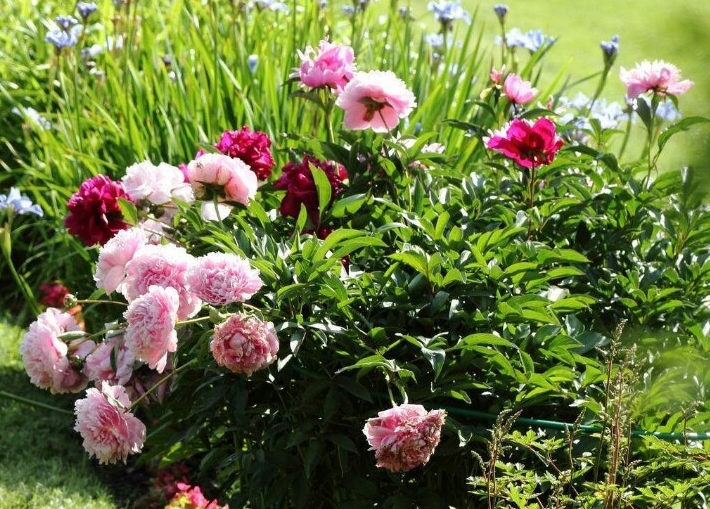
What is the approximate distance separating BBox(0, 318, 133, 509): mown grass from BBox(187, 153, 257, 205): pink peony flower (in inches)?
40.8

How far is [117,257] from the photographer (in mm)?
2061

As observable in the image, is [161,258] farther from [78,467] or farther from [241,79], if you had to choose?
[241,79]

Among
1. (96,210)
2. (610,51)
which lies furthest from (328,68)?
(610,51)

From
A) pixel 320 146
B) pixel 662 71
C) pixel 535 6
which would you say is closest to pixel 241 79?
pixel 320 146

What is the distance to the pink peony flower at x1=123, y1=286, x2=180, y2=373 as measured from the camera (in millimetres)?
1850

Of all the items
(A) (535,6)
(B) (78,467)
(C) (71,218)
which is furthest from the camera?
(A) (535,6)

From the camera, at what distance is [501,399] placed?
2.05m

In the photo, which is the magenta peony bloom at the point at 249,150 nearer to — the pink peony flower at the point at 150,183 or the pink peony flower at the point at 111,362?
the pink peony flower at the point at 150,183

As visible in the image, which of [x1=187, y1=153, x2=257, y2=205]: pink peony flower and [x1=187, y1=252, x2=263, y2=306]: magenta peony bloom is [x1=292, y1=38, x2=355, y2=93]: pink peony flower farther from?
[x1=187, y1=252, x2=263, y2=306]: magenta peony bloom

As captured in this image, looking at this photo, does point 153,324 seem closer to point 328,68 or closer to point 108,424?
point 108,424

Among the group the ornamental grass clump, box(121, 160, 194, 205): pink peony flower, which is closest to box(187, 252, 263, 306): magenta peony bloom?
the ornamental grass clump

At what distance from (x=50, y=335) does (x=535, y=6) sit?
787 centimetres

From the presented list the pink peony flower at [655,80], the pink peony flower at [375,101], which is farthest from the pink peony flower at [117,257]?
the pink peony flower at [655,80]

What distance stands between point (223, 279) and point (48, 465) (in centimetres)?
180
